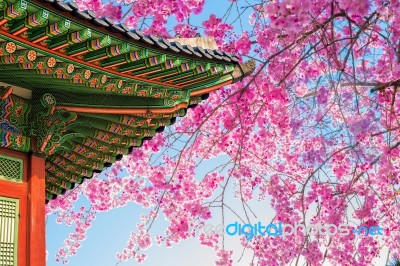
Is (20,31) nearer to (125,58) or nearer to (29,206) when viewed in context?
(125,58)

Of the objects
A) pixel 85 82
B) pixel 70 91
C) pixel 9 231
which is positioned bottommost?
pixel 9 231

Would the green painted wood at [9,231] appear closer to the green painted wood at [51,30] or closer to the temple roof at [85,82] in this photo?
the temple roof at [85,82]

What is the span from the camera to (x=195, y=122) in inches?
372

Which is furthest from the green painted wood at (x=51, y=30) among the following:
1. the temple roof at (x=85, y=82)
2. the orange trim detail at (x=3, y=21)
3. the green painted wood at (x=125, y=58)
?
the green painted wood at (x=125, y=58)

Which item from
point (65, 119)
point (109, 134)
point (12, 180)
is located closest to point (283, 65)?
point (109, 134)

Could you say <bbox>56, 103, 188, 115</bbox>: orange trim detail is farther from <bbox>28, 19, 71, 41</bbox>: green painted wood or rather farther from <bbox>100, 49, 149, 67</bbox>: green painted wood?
<bbox>28, 19, 71, 41</bbox>: green painted wood

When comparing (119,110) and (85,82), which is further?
(119,110)

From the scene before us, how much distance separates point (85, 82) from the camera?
5082 mm

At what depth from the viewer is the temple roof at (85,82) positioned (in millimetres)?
4348

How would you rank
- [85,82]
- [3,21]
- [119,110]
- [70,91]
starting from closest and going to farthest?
A: [3,21], [85,82], [70,91], [119,110]

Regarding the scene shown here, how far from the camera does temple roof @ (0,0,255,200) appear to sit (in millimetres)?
4348

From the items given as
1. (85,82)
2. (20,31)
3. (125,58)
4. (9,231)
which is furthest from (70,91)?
(9,231)

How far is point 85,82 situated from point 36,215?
121 cm

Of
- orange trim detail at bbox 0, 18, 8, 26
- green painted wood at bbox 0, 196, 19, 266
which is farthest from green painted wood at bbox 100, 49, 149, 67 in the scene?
green painted wood at bbox 0, 196, 19, 266
